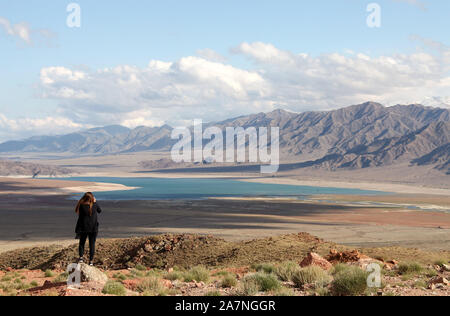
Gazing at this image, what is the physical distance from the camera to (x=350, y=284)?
917cm

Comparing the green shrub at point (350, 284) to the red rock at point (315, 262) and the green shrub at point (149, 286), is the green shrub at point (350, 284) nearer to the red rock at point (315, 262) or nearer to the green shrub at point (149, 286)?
the green shrub at point (149, 286)

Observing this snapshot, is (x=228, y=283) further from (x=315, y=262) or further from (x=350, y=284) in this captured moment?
(x=315, y=262)

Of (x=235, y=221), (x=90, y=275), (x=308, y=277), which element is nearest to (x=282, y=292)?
(x=308, y=277)

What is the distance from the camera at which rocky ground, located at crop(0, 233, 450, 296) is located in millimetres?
9617

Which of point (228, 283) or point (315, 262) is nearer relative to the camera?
point (228, 283)

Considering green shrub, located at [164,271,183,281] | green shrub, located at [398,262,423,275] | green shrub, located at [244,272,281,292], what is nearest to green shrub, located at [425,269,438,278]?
green shrub, located at [398,262,423,275]

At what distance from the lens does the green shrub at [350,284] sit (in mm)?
9133

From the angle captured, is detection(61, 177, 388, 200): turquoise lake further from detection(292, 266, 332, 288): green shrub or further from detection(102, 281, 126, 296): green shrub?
detection(102, 281, 126, 296): green shrub

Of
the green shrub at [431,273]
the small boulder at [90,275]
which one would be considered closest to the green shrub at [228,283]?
the small boulder at [90,275]

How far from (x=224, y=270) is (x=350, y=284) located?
689 centimetres

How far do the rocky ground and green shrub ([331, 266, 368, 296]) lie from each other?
0.02m

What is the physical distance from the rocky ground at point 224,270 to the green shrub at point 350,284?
0.02 metres
